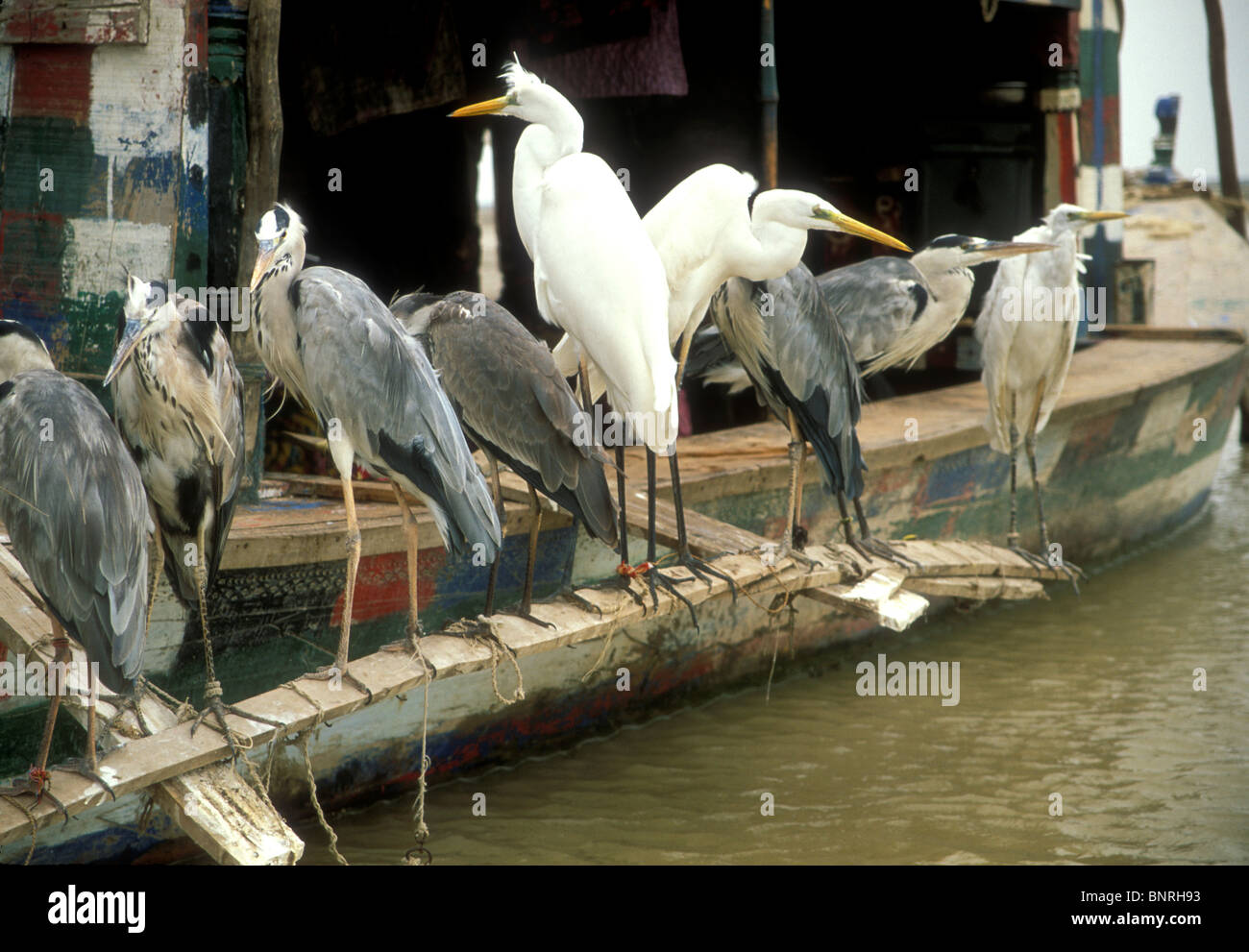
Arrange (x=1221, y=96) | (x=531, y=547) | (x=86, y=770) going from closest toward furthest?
(x=86, y=770) → (x=531, y=547) → (x=1221, y=96)

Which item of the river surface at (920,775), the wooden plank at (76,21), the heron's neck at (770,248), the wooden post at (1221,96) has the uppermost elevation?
the wooden post at (1221,96)

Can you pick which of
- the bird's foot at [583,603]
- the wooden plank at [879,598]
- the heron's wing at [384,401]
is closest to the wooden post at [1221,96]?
the wooden plank at [879,598]

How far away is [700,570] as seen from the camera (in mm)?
4605

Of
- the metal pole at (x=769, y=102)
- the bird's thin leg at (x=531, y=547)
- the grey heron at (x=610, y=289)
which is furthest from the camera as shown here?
the metal pole at (x=769, y=102)

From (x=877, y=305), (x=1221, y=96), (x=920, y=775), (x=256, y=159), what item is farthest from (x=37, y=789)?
(x=1221, y=96)

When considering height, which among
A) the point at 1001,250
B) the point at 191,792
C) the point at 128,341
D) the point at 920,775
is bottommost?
the point at 920,775

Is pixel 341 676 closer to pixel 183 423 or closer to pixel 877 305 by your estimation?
pixel 183 423

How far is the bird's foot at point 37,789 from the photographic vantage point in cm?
321

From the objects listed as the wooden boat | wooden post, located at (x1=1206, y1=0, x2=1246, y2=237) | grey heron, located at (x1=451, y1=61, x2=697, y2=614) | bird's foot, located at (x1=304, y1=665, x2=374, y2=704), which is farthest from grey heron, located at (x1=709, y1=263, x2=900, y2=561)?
wooden post, located at (x1=1206, y1=0, x2=1246, y2=237)

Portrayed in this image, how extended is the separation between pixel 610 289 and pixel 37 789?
2.16 m

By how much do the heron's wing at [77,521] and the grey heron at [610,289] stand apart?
5.00 ft

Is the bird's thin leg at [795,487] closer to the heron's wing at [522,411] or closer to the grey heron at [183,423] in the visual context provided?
the heron's wing at [522,411]

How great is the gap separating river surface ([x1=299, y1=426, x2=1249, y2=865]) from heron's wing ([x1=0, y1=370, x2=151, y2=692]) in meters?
1.46

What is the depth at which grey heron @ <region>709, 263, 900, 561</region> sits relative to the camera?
518 cm
